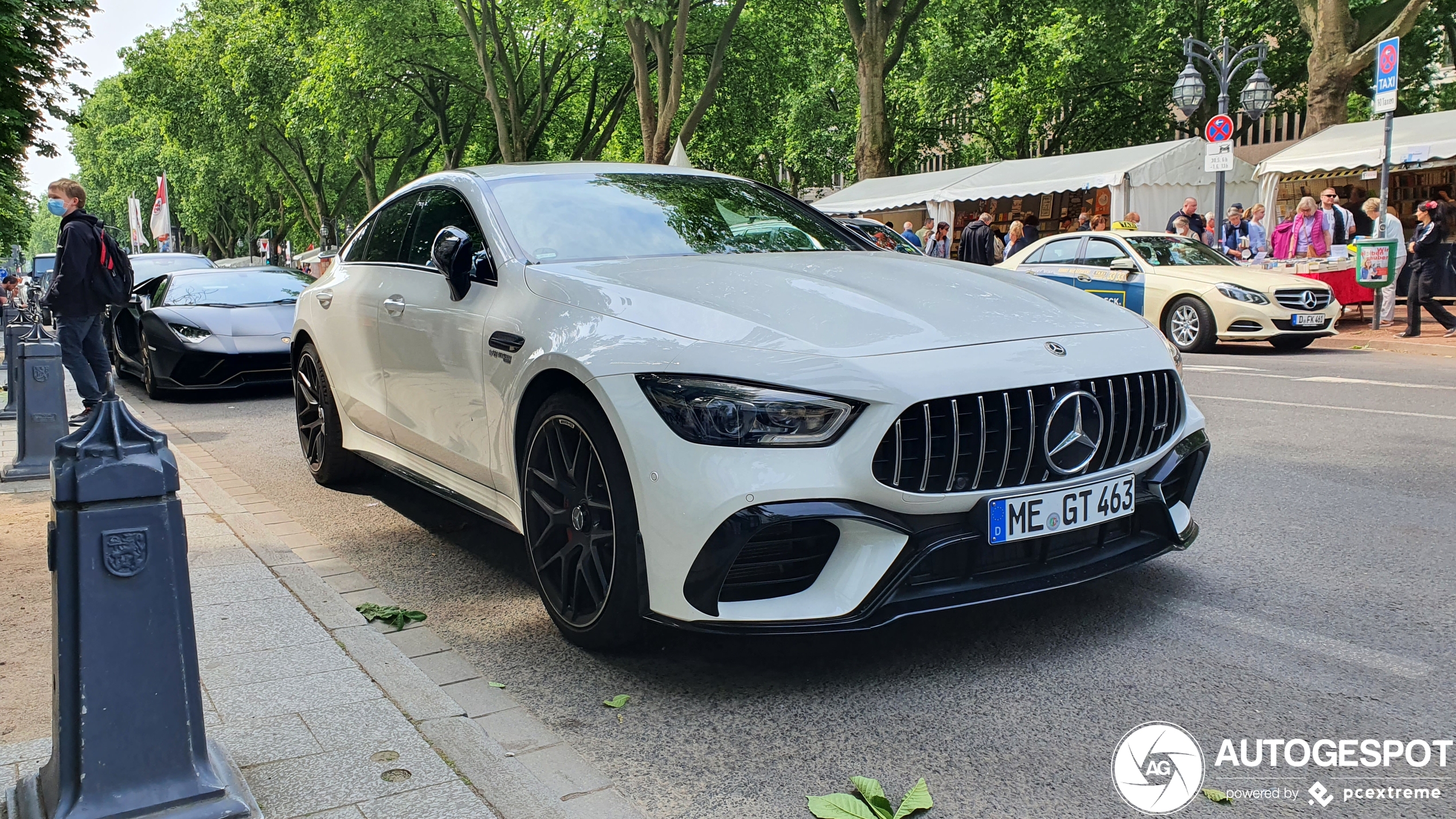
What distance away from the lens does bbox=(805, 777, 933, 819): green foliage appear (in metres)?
2.61

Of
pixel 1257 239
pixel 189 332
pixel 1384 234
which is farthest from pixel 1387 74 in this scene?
pixel 189 332

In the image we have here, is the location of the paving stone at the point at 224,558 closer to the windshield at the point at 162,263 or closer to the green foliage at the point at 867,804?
the green foliage at the point at 867,804

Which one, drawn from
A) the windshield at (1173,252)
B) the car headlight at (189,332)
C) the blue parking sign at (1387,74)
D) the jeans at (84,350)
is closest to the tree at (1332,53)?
the blue parking sign at (1387,74)

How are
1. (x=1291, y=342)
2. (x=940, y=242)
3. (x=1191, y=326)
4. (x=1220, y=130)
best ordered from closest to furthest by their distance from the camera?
1. (x=1291, y=342)
2. (x=1191, y=326)
3. (x=1220, y=130)
4. (x=940, y=242)

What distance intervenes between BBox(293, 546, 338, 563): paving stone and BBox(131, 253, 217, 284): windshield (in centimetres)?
1541

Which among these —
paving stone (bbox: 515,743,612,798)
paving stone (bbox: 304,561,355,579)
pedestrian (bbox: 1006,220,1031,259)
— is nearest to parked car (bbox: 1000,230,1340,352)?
pedestrian (bbox: 1006,220,1031,259)

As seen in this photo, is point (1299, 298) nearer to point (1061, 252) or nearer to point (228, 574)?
point (1061, 252)

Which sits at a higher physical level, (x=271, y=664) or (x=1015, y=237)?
(x=1015, y=237)

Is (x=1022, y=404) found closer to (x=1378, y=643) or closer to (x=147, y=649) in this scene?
(x=1378, y=643)

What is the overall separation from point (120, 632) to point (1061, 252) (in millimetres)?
14149

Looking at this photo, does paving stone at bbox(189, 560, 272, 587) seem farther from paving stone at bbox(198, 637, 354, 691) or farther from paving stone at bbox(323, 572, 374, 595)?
paving stone at bbox(198, 637, 354, 691)

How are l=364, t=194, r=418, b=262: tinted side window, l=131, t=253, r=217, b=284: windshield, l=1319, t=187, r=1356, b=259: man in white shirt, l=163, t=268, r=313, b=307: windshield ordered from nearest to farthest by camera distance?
1. l=364, t=194, r=418, b=262: tinted side window
2. l=163, t=268, r=313, b=307: windshield
3. l=1319, t=187, r=1356, b=259: man in white shirt
4. l=131, t=253, r=217, b=284: windshield

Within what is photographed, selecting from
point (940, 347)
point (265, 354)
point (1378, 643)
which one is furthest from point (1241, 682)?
point (265, 354)

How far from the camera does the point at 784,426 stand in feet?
10.2
